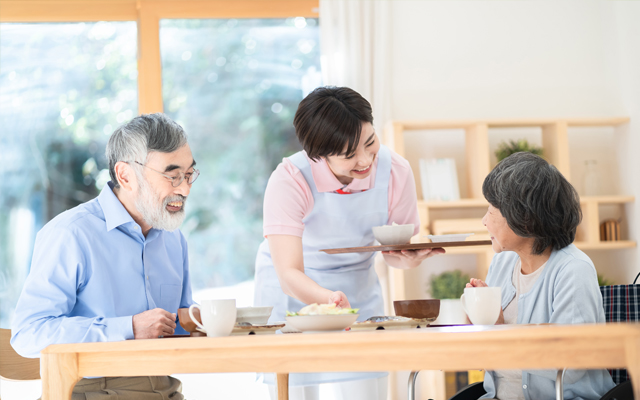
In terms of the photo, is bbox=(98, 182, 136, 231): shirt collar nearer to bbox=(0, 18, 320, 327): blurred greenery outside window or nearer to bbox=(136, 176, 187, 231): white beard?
bbox=(136, 176, 187, 231): white beard

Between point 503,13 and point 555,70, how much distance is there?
1.74ft

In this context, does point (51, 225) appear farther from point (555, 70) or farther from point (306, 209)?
point (555, 70)

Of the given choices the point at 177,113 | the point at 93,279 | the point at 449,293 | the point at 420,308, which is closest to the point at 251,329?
the point at 420,308

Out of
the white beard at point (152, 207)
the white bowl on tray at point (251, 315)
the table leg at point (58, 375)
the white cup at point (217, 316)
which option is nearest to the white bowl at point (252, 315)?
the white bowl on tray at point (251, 315)

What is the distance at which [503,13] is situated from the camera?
421 cm

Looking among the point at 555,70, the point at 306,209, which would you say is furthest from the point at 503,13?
the point at 306,209

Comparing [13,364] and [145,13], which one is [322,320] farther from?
[145,13]

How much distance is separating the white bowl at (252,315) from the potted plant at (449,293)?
8.06 feet

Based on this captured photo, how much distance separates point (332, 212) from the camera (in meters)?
2.16

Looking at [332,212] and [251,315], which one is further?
[332,212]

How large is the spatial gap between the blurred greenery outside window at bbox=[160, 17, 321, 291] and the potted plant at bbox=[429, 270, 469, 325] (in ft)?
4.14

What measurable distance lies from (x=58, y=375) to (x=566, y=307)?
119cm

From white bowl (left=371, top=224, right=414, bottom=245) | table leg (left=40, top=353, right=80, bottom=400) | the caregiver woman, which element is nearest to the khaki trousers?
the caregiver woman

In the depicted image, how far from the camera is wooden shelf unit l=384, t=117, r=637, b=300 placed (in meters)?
3.79
